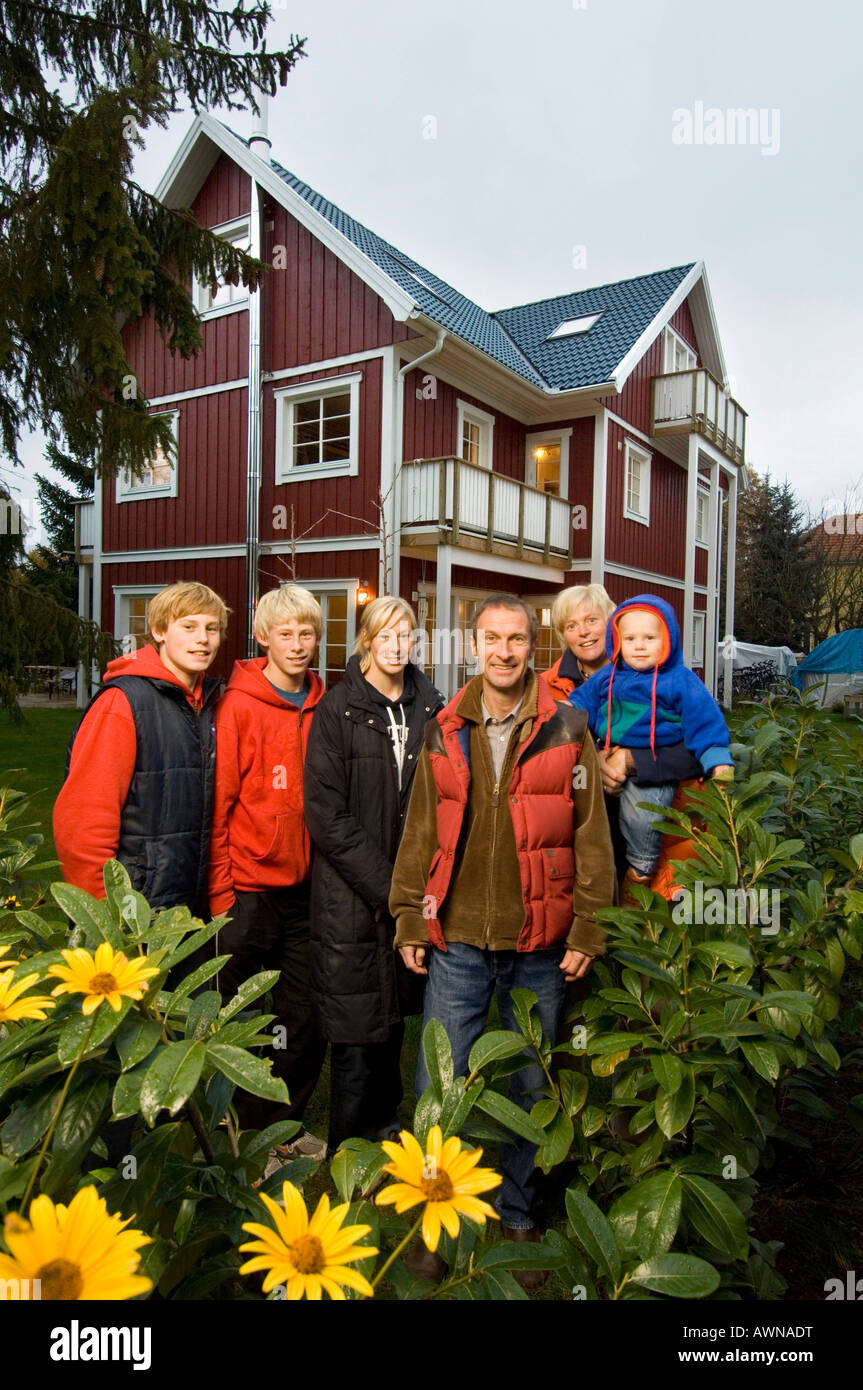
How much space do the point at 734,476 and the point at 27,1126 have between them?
19238mm

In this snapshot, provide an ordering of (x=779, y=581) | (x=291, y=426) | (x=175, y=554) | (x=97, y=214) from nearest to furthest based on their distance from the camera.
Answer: (x=97, y=214), (x=291, y=426), (x=175, y=554), (x=779, y=581)

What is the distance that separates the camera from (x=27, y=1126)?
734 millimetres

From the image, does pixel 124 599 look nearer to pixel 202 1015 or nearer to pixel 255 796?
pixel 255 796

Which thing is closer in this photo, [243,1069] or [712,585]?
[243,1069]

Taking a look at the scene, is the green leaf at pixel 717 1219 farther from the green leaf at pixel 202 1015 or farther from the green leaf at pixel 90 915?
the green leaf at pixel 90 915

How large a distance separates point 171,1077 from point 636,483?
15975 millimetres

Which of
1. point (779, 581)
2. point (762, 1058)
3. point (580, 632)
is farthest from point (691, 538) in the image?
point (779, 581)

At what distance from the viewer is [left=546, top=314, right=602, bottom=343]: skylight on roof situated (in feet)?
51.1

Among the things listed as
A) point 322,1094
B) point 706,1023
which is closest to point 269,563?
point 322,1094

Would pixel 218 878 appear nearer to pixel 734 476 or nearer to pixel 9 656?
pixel 9 656

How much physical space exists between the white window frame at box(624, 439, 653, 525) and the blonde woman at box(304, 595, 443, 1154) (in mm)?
13155

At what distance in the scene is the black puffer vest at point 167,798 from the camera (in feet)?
7.66

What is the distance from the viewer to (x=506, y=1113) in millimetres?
928

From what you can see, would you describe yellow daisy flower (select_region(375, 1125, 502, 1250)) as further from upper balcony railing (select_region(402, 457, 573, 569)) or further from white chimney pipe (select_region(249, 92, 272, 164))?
white chimney pipe (select_region(249, 92, 272, 164))
